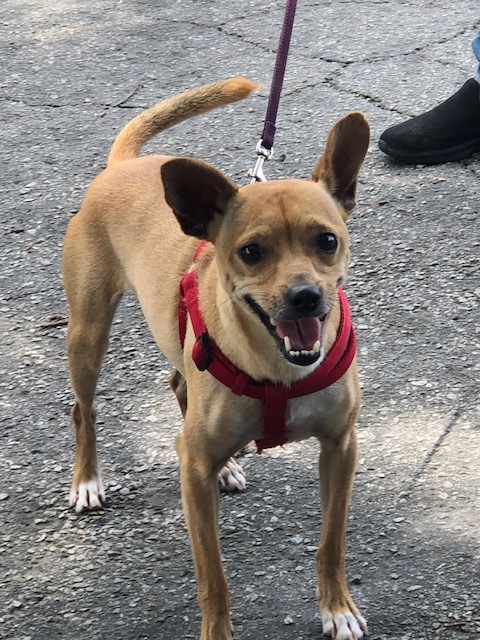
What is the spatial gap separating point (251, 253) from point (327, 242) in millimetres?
184

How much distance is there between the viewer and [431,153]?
5074 millimetres

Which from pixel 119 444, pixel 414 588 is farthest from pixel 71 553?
pixel 414 588

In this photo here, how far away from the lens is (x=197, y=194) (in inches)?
102

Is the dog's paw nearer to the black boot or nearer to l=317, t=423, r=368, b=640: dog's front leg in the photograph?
l=317, t=423, r=368, b=640: dog's front leg

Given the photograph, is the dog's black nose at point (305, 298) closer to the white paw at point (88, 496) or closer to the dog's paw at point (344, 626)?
the dog's paw at point (344, 626)

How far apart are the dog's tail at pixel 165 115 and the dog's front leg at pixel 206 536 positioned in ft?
4.01

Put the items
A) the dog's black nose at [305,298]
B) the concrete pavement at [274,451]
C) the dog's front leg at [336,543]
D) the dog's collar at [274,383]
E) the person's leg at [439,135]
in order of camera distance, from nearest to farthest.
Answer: the dog's black nose at [305,298], the dog's collar at [274,383], the dog's front leg at [336,543], the concrete pavement at [274,451], the person's leg at [439,135]

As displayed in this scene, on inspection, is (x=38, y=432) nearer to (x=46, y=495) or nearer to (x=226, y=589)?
(x=46, y=495)

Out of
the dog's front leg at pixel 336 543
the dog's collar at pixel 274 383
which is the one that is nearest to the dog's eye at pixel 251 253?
the dog's collar at pixel 274 383

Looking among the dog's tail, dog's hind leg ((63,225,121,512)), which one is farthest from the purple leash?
dog's hind leg ((63,225,121,512))

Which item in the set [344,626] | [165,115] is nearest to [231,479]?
[344,626]

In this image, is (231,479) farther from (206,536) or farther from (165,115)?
(165,115)

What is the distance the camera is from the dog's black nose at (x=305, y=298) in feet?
7.63

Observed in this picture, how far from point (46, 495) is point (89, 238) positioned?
837mm
